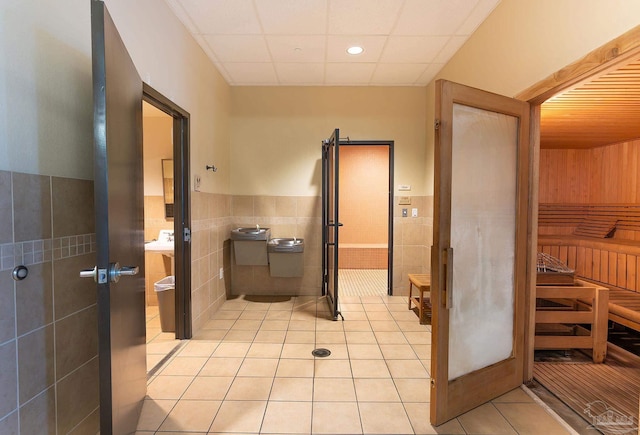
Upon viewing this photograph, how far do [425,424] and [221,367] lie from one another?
1.54 meters

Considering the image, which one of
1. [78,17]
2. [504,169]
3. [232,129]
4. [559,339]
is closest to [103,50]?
[78,17]

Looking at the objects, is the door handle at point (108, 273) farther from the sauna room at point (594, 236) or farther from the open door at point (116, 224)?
the sauna room at point (594, 236)

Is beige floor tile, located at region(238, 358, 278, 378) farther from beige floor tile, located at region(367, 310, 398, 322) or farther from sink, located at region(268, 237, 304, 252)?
sink, located at region(268, 237, 304, 252)

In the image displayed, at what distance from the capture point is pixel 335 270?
3.52 meters

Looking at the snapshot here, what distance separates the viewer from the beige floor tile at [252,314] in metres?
3.63

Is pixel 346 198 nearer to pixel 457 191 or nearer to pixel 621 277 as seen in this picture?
pixel 621 277

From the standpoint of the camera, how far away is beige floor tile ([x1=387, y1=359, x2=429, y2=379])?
244cm

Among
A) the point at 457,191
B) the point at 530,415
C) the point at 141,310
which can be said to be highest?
the point at 457,191

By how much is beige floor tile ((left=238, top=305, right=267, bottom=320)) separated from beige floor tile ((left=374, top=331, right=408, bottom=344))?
4.34ft

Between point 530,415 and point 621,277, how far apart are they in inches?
116

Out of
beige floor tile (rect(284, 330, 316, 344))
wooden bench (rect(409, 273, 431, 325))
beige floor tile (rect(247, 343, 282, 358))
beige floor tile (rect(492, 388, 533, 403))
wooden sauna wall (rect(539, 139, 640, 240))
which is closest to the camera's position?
beige floor tile (rect(492, 388, 533, 403))

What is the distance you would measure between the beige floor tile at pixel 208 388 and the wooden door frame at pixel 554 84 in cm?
215

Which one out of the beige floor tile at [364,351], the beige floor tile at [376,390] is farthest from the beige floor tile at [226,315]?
the beige floor tile at [376,390]

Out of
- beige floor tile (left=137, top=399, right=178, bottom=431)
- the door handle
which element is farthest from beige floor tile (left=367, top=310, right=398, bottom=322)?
the door handle
